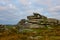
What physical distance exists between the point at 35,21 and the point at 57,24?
10865 millimetres

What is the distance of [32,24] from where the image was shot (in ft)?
182

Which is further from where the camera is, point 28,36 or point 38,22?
point 38,22

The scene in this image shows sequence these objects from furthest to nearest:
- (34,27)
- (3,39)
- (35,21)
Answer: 1. (35,21)
2. (34,27)
3. (3,39)

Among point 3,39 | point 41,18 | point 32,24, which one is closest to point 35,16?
point 41,18

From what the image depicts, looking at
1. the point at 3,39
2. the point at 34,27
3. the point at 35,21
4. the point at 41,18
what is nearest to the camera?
the point at 3,39

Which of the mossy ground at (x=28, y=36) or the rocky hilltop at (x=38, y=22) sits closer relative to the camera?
the mossy ground at (x=28, y=36)

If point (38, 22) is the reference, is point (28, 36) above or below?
below

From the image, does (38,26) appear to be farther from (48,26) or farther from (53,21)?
(53,21)

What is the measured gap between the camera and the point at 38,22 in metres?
56.7

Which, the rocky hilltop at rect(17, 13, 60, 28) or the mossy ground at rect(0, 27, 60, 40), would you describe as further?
the rocky hilltop at rect(17, 13, 60, 28)

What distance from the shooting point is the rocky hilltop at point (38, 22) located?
55.5m

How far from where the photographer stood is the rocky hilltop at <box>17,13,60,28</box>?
5547cm

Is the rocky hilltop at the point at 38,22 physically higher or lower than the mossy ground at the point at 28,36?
higher

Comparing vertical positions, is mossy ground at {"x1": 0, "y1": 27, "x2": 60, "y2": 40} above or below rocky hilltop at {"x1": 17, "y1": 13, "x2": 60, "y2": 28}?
below
